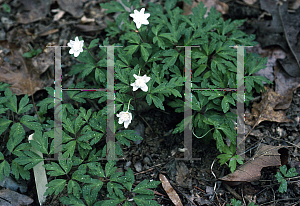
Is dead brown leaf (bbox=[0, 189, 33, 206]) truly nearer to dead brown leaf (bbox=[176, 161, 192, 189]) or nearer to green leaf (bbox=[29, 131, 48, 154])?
green leaf (bbox=[29, 131, 48, 154])

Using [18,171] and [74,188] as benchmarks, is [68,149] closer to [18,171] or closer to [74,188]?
[74,188]

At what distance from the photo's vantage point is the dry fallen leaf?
272 centimetres

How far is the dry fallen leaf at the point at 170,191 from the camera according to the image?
2.72 metres

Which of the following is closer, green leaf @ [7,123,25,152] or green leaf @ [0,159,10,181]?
green leaf @ [0,159,10,181]

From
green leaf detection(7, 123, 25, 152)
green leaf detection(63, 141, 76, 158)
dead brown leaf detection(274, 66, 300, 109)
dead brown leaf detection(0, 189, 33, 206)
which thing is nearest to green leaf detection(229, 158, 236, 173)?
dead brown leaf detection(274, 66, 300, 109)

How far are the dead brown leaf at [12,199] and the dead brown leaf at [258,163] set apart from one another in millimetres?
2188

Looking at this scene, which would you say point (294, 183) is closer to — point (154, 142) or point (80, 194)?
point (154, 142)

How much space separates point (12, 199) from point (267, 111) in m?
3.24

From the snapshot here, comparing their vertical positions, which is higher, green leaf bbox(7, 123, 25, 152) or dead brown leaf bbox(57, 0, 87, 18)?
dead brown leaf bbox(57, 0, 87, 18)

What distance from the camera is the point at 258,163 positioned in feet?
9.48

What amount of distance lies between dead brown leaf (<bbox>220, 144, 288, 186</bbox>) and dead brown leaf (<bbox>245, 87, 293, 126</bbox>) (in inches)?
15.8

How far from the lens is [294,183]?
279cm

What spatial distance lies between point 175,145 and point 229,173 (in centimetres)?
70

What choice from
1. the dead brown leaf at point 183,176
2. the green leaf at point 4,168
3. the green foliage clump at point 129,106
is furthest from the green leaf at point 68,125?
the dead brown leaf at point 183,176
